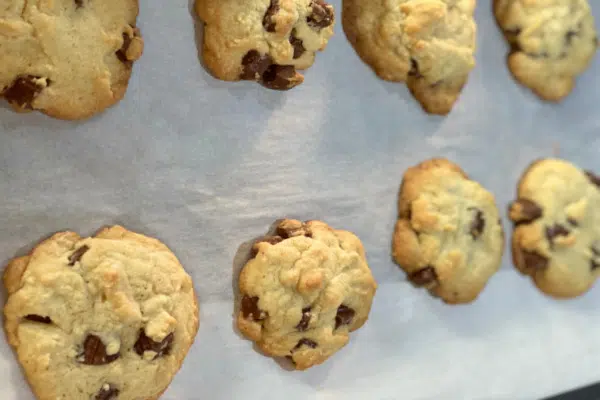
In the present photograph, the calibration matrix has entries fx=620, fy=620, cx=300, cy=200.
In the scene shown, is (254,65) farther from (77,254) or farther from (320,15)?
(77,254)

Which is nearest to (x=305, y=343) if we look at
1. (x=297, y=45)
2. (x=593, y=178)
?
(x=297, y=45)

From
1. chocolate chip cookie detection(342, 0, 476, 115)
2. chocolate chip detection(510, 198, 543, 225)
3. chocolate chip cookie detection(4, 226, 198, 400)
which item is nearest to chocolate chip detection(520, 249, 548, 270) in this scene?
chocolate chip detection(510, 198, 543, 225)

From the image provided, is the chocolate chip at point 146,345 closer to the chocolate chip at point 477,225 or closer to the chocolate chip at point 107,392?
the chocolate chip at point 107,392

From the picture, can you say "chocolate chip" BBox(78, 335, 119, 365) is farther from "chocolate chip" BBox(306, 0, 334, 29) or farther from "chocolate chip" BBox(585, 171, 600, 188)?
"chocolate chip" BBox(585, 171, 600, 188)

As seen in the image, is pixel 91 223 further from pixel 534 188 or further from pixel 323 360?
pixel 534 188

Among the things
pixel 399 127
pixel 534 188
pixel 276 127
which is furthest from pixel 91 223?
pixel 534 188

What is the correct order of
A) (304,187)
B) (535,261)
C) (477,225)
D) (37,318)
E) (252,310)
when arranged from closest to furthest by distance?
(37,318) → (252,310) → (304,187) → (477,225) → (535,261)
